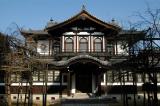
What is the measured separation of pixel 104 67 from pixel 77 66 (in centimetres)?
372

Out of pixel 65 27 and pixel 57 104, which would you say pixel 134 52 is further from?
pixel 65 27

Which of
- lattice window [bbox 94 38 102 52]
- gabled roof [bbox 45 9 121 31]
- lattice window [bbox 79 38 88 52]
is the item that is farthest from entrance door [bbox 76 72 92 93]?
gabled roof [bbox 45 9 121 31]

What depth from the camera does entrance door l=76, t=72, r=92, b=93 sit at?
3875cm

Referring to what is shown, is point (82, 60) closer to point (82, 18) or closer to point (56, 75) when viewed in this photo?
point (56, 75)

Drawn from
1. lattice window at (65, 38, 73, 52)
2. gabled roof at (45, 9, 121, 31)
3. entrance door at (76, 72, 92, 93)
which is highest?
gabled roof at (45, 9, 121, 31)

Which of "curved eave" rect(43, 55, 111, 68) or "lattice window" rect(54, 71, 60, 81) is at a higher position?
"curved eave" rect(43, 55, 111, 68)

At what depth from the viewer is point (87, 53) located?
125 ft

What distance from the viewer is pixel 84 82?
39094 mm

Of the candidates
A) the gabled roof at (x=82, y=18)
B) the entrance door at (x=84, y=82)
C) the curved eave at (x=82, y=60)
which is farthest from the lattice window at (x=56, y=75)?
the gabled roof at (x=82, y=18)

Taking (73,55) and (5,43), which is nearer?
(5,43)

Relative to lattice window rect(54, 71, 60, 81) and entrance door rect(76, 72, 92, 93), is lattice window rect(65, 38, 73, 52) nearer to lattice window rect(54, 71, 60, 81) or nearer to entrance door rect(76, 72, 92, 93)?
lattice window rect(54, 71, 60, 81)

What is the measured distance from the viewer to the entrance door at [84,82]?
38.8m

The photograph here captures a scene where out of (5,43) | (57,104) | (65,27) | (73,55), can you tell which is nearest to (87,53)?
(73,55)

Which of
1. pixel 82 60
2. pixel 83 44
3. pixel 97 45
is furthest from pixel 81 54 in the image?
pixel 97 45
